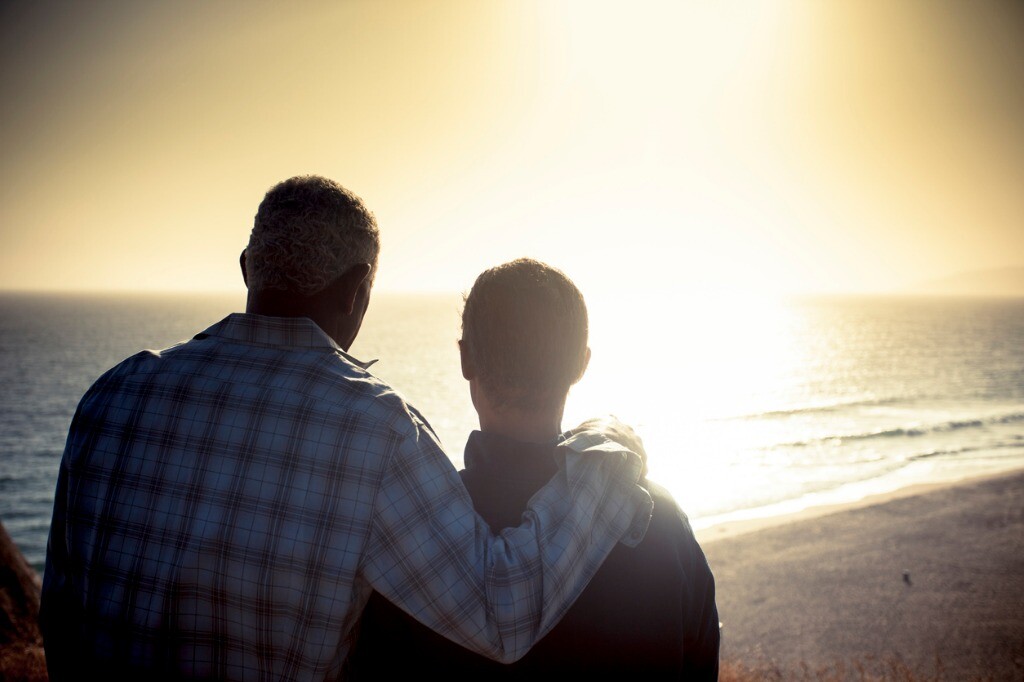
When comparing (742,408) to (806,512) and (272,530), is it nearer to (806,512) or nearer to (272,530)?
(806,512)

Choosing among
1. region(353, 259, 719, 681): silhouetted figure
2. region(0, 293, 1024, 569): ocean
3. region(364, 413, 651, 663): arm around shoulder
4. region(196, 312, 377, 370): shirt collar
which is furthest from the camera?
region(0, 293, 1024, 569): ocean

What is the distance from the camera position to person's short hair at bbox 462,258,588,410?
187cm

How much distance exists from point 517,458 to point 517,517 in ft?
0.58

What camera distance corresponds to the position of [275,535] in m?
1.56

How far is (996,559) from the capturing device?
43.3 ft

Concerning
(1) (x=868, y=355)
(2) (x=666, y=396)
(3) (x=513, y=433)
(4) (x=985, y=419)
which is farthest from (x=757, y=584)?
(1) (x=868, y=355)

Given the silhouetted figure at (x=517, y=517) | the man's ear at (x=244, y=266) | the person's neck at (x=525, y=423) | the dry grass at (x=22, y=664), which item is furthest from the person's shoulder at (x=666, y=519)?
the dry grass at (x=22, y=664)

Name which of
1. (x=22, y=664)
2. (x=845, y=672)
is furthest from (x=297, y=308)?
(x=845, y=672)

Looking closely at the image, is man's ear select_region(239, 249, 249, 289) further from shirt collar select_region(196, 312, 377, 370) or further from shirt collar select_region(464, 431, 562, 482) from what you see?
shirt collar select_region(464, 431, 562, 482)

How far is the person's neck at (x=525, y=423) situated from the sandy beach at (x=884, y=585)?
8364 mm

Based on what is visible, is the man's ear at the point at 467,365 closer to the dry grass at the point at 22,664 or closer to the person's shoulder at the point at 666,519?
the person's shoulder at the point at 666,519

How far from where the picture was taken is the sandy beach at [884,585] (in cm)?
975

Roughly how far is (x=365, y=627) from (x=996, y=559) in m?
16.1

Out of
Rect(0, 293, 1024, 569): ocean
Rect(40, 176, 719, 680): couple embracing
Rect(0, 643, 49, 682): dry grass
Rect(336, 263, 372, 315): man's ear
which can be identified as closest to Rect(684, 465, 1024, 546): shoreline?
Rect(0, 293, 1024, 569): ocean
